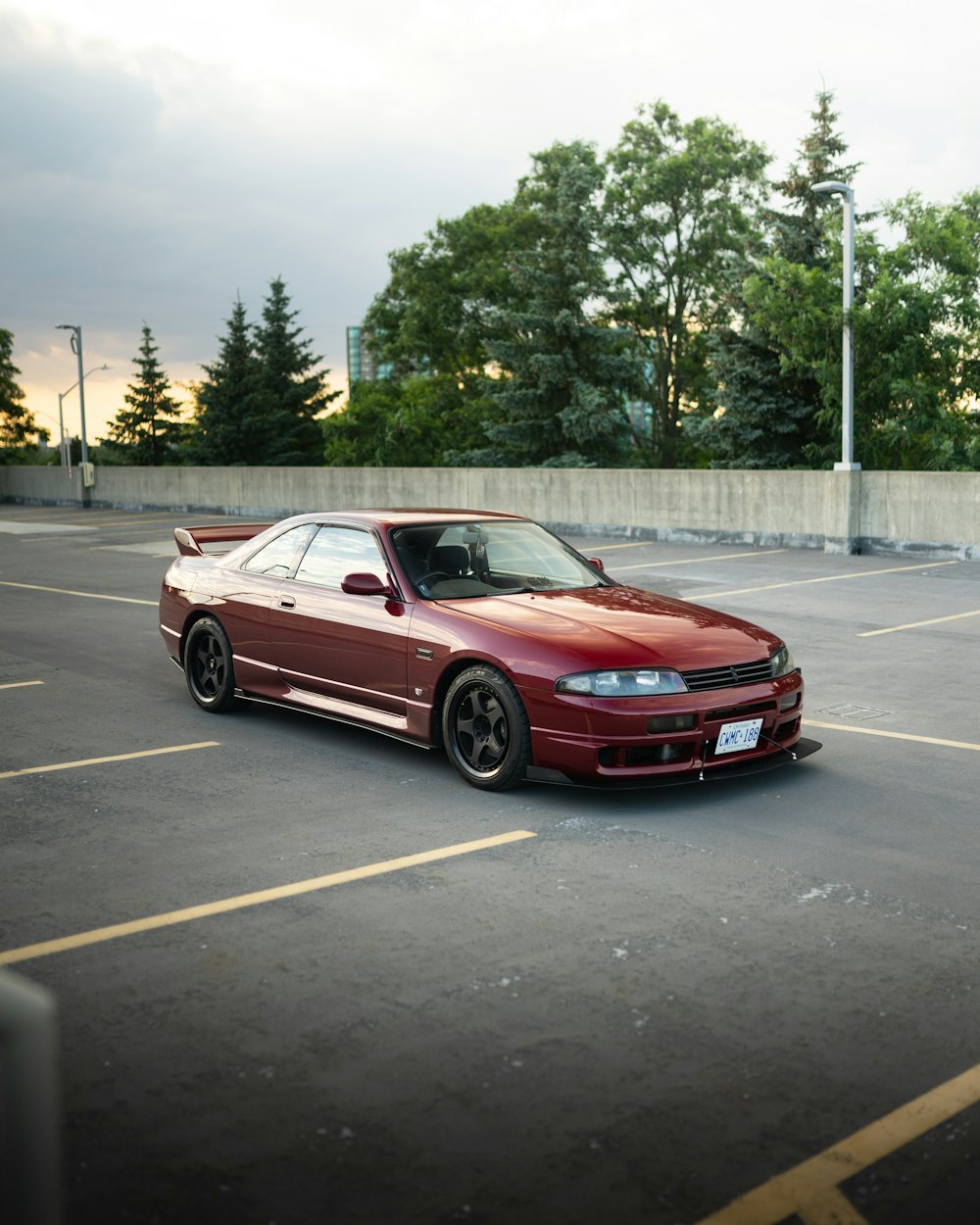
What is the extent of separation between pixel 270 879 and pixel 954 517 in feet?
60.3

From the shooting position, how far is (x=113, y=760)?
26.5ft

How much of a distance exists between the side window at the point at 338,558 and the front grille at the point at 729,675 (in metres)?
2.08

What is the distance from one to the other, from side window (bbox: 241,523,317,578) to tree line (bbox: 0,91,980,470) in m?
23.5

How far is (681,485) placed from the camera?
26.6 m

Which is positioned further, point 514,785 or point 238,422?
point 238,422

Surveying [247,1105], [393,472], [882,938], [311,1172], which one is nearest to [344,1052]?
[247,1105]

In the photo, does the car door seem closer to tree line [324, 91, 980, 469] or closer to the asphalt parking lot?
the asphalt parking lot

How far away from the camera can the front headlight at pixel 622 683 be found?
6836mm

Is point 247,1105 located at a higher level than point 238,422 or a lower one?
lower

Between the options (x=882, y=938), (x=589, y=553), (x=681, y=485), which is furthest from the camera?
(x=681, y=485)

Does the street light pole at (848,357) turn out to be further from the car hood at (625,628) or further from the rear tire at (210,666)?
the car hood at (625,628)

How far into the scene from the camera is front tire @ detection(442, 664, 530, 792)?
23.1 feet

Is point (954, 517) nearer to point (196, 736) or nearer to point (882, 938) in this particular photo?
point (196, 736)

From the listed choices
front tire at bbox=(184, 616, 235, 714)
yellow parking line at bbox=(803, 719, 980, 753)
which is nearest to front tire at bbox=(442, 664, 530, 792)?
front tire at bbox=(184, 616, 235, 714)
